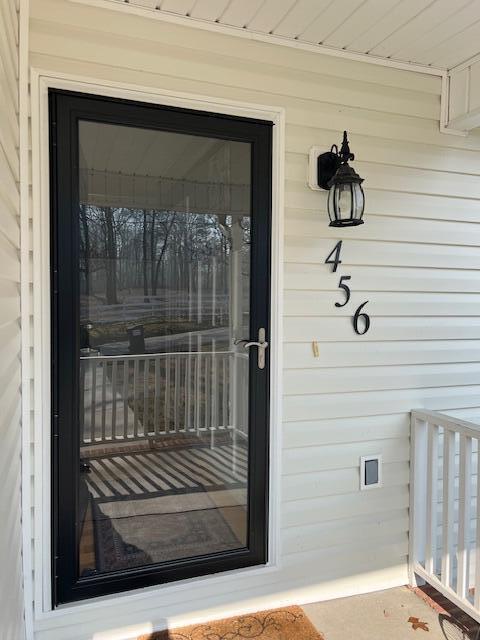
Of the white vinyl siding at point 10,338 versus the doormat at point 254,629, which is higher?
the white vinyl siding at point 10,338

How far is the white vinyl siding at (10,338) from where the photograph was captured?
1.41 meters

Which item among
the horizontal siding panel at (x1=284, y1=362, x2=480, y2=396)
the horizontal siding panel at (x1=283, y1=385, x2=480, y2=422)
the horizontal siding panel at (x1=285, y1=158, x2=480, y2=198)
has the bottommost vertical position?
the horizontal siding panel at (x1=283, y1=385, x2=480, y2=422)

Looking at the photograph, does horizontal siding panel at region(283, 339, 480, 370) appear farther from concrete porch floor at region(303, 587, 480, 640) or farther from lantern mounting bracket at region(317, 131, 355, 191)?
concrete porch floor at region(303, 587, 480, 640)

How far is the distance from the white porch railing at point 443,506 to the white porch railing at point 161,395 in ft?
3.28

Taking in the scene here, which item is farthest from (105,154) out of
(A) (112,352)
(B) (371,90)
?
(B) (371,90)

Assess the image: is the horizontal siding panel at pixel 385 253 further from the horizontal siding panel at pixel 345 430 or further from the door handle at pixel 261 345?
the horizontal siding panel at pixel 345 430

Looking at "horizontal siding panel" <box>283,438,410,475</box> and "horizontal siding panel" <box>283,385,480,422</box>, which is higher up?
"horizontal siding panel" <box>283,385,480,422</box>

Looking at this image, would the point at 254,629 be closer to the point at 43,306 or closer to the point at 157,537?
the point at 157,537

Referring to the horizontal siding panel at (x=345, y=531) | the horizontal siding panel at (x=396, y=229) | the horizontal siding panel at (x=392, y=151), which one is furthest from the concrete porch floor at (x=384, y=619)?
the horizontal siding panel at (x=392, y=151)

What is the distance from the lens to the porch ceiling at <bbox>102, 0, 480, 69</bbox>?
199 centimetres

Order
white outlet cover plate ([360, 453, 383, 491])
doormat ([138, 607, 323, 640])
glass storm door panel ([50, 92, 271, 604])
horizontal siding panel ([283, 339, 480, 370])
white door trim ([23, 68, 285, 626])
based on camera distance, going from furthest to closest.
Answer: white outlet cover plate ([360, 453, 383, 491]) → horizontal siding panel ([283, 339, 480, 370]) → doormat ([138, 607, 323, 640]) → glass storm door panel ([50, 92, 271, 604]) → white door trim ([23, 68, 285, 626])

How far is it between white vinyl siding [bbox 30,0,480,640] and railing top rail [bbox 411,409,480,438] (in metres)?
0.09

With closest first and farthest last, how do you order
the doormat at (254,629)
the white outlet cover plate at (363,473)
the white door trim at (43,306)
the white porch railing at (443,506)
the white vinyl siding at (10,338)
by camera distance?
the white vinyl siding at (10,338) < the white door trim at (43,306) < the doormat at (254,629) < the white porch railing at (443,506) < the white outlet cover plate at (363,473)

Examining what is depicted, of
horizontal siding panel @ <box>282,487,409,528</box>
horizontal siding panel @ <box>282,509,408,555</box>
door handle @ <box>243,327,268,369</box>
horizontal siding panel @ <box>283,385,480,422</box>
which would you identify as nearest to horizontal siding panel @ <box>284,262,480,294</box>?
door handle @ <box>243,327,268,369</box>
